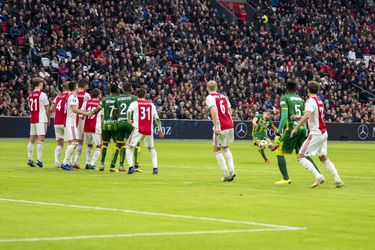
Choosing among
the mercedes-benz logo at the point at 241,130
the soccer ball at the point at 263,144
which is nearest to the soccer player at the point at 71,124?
the soccer ball at the point at 263,144

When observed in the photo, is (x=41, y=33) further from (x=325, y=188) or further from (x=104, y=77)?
(x=325, y=188)

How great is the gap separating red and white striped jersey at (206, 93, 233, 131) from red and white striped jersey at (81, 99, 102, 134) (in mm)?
5596

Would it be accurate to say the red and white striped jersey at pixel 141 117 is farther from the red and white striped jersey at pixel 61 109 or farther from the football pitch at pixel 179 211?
the red and white striped jersey at pixel 61 109

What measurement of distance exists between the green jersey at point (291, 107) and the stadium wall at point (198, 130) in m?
29.9

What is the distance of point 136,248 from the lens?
1084cm

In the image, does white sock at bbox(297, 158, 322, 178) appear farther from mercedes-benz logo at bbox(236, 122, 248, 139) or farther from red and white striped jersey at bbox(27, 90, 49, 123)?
mercedes-benz logo at bbox(236, 122, 248, 139)

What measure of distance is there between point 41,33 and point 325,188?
35.5 metres

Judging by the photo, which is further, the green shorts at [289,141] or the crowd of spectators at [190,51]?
the crowd of spectators at [190,51]

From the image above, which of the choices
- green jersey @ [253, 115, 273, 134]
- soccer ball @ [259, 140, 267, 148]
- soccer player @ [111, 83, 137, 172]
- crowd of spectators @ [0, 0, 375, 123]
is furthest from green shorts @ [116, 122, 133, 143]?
crowd of spectators @ [0, 0, 375, 123]

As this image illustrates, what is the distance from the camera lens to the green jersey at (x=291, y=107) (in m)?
21.1

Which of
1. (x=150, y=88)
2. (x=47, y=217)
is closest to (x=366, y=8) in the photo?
(x=150, y=88)

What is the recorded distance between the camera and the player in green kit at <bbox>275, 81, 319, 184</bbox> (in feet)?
68.8

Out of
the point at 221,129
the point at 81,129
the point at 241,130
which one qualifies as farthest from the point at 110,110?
the point at 241,130

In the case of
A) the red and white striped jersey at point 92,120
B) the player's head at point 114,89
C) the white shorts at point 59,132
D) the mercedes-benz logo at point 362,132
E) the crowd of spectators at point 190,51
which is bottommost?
the mercedes-benz logo at point 362,132
